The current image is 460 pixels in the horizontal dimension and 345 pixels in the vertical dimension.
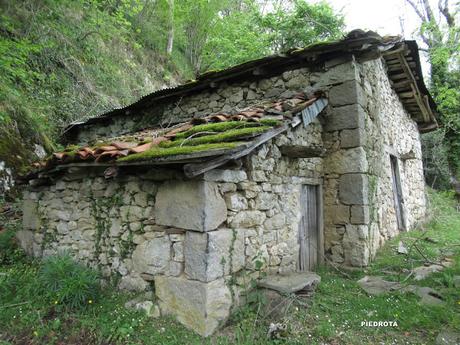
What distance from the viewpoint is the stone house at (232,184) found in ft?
9.70

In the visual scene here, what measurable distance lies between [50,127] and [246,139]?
646 centimetres

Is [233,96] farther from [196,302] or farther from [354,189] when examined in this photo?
[196,302]

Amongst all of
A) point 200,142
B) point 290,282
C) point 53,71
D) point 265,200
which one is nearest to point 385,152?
point 265,200

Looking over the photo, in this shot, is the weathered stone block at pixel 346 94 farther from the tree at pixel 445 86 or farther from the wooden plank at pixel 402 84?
the tree at pixel 445 86

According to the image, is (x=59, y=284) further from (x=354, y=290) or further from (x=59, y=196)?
(x=354, y=290)

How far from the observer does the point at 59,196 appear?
4375mm

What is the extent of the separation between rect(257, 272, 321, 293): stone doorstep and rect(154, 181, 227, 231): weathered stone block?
3.15 feet

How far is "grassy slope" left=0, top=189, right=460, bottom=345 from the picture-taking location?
284cm

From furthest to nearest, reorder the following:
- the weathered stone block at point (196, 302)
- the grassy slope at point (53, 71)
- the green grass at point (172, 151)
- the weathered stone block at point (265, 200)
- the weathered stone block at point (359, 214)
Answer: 1. the grassy slope at point (53, 71)
2. the weathered stone block at point (359, 214)
3. the weathered stone block at point (265, 200)
4. the weathered stone block at point (196, 302)
5. the green grass at point (172, 151)

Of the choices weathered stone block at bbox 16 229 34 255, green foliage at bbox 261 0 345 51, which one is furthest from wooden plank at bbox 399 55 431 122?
weathered stone block at bbox 16 229 34 255

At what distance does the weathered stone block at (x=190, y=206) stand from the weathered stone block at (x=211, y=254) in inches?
4.3

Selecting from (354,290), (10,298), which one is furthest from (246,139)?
(10,298)

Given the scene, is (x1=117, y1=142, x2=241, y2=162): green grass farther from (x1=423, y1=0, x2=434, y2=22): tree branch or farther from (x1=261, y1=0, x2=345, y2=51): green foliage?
(x1=423, y1=0, x2=434, y2=22): tree branch

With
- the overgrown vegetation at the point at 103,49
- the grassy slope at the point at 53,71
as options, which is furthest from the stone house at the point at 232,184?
the overgrown vegetation at the point at 103,49
